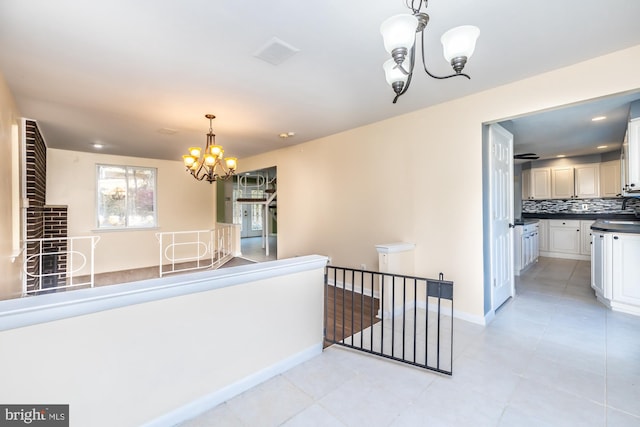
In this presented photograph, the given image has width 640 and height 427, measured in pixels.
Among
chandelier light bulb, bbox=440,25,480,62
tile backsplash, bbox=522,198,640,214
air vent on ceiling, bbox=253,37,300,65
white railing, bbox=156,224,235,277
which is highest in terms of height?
air vent on ceiling, bbox=253,37,300,65

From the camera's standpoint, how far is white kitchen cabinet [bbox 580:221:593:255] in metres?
5.94

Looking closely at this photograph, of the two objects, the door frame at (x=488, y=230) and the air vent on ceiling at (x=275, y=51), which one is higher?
the air vent on ceiling at (x=275, y=51)

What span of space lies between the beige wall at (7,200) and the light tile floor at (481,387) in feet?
8.17

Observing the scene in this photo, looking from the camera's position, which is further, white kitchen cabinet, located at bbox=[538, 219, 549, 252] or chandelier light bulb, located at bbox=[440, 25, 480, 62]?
white kitchen cabinet, located at bbox=[538, 219, 549, 252]

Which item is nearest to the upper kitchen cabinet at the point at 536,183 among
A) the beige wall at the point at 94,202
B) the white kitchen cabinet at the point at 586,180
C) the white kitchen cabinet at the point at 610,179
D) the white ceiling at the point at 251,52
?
the white kitchen cabinet at the point at 586,180

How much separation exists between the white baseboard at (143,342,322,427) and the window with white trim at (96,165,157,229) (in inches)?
233

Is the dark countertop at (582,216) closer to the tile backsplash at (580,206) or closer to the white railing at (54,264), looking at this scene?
the tile backsplash at (580,206)

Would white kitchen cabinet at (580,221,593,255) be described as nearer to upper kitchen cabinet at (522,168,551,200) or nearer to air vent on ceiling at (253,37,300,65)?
upper kitchen cabinet at (522,168,551,200)

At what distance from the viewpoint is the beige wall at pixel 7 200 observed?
2449 millimetres

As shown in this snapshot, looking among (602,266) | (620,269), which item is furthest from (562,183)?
(620,269)

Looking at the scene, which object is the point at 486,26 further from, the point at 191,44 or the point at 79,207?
the point at 79,207

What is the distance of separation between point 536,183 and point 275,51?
23.7 feet

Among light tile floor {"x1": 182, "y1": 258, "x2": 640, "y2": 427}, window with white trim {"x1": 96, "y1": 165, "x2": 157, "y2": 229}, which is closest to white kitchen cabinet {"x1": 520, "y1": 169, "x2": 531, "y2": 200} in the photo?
light tile floor {"x1": 182, "y1": 258, "x2": 640, "y2": 427}

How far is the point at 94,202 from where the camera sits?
5.87 metres
